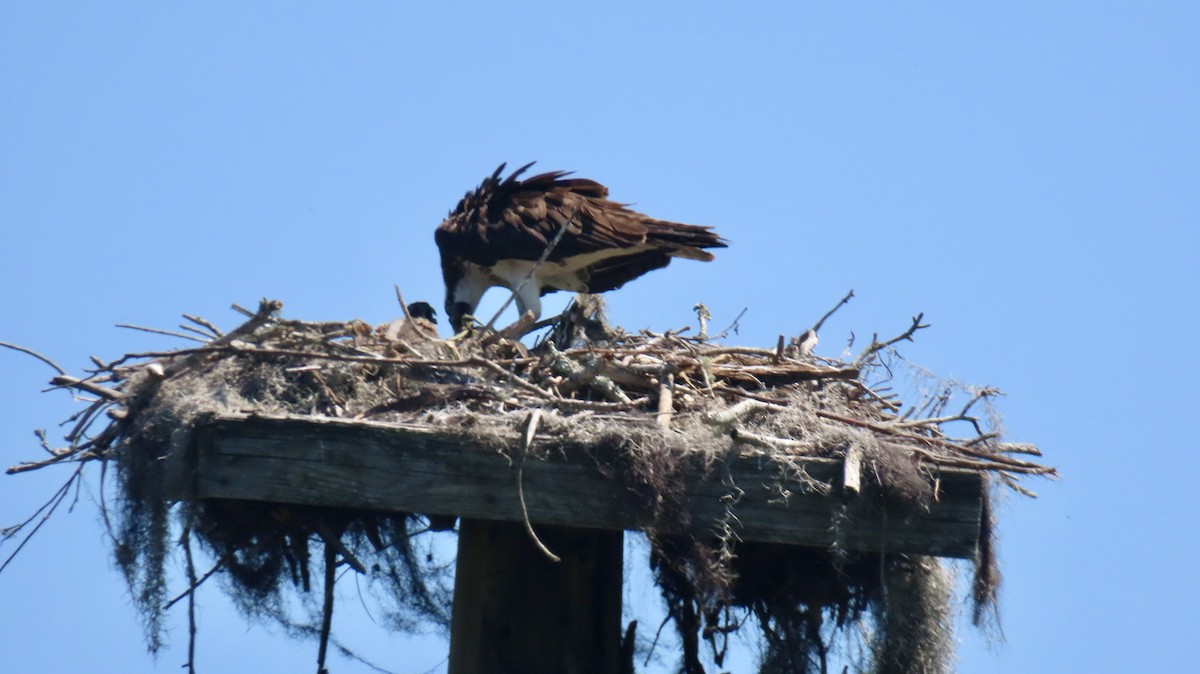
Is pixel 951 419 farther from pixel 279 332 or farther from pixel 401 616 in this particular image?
pixel 279 332

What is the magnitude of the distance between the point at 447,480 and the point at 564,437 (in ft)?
1.10

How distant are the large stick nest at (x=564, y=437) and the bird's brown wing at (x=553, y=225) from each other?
2419 millimetres

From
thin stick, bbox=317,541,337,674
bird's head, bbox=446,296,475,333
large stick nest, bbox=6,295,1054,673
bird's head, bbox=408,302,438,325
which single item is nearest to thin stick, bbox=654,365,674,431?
large stick nest, bbox=6,295,1054,673

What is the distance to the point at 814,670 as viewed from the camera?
426cm

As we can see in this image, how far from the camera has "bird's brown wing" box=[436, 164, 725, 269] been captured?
7.16 meters

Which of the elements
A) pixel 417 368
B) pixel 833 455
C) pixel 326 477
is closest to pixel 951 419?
pixel 833 455

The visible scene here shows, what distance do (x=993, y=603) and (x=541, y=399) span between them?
60.2 inches

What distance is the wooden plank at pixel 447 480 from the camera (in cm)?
375

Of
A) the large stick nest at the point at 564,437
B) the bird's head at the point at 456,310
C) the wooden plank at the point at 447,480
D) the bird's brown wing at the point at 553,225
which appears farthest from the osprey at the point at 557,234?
the wooden plank at the point at 447,480

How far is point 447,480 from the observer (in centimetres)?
375

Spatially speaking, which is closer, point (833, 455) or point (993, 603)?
point (833, 455)

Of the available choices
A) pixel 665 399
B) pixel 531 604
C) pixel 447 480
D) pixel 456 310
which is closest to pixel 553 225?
pixel 456 310

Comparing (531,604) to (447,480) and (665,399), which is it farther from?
(665,399)

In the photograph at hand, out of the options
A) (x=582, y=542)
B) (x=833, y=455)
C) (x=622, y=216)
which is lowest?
(x=582, y=542)
